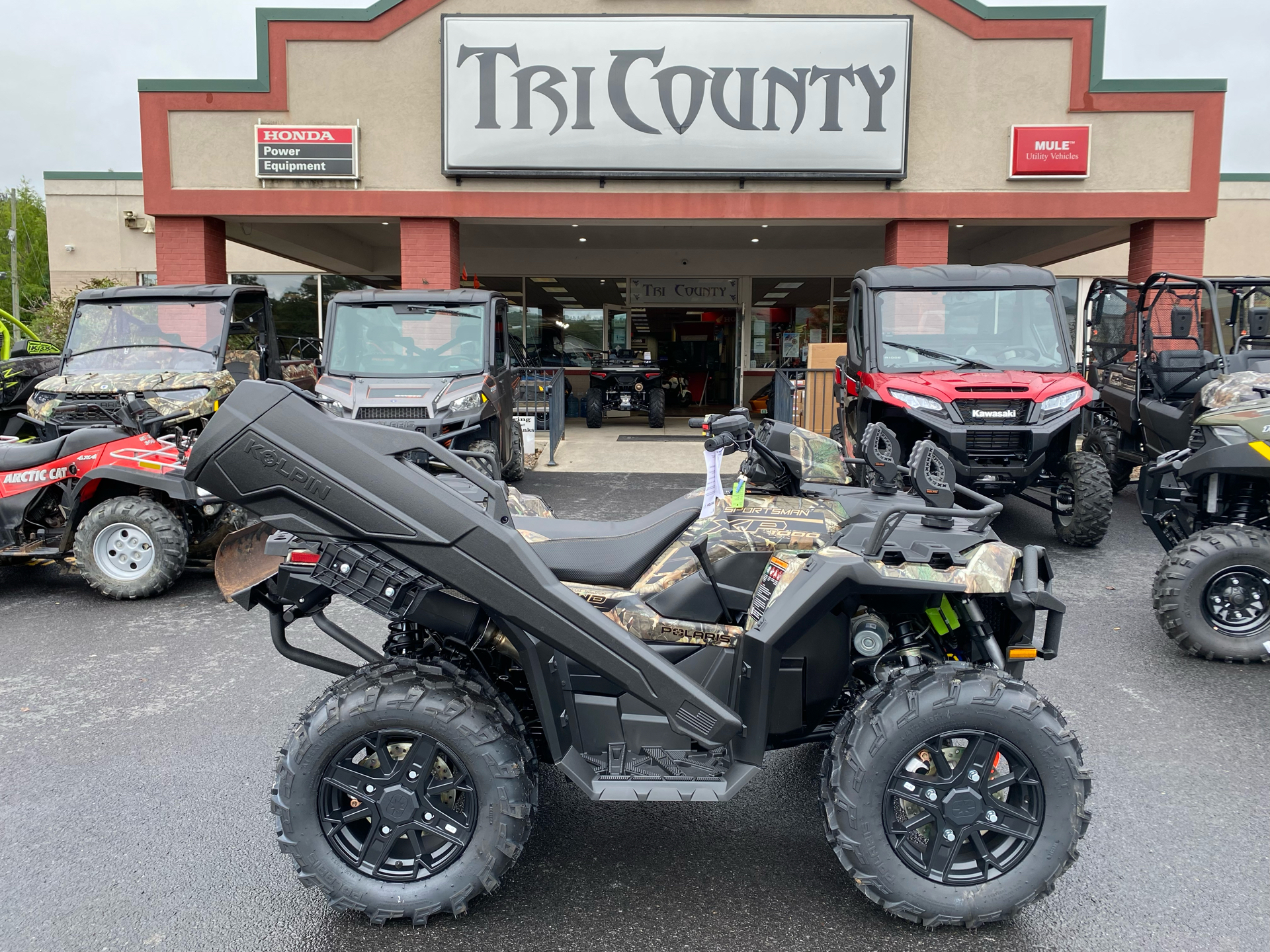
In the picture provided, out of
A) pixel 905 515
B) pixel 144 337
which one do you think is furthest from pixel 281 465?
pixel 144 337

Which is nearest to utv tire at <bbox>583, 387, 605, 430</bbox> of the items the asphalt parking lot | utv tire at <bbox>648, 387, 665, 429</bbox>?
utv tire at <bbox>648, 387, 665, 429</bbox>

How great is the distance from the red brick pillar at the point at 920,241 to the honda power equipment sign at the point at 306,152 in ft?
27.7

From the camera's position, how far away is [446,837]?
2.72m

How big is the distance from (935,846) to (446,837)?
4.69 feet

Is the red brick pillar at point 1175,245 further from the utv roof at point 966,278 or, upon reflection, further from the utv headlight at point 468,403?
the utv headlight at point 468,403

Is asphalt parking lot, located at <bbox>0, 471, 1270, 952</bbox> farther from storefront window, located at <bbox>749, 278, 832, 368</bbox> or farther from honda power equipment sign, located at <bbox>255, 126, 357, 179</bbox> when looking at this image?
storefront window, located at <bbox>749, 278, 832, 368</bbox>

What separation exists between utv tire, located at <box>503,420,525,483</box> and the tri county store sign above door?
16.7ft

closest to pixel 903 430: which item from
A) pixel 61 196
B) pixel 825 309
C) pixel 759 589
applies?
pixel 759 589

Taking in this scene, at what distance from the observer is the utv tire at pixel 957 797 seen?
2.63m

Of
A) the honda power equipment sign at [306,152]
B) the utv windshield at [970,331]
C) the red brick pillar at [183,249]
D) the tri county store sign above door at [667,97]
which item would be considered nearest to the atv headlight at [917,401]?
the utv windshield at [970,331]

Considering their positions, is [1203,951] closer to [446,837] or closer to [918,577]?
[918,577]

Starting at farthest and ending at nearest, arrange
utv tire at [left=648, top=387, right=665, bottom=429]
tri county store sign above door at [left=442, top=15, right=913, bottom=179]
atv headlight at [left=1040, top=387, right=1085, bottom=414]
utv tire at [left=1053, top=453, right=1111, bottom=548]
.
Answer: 1. utv tire at [left=648, top=387, right=665, bottom=429]
2. tri county store sign above door at [left=442, top=15, right=913, bottom=179]
3. utv tire at [left=1053, top=453, right=1111, bottom=548]
4. atv headlight at [left=1040, top=387, right=1085, bottom=414]

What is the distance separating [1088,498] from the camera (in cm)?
776

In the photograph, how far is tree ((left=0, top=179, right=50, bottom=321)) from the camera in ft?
171
